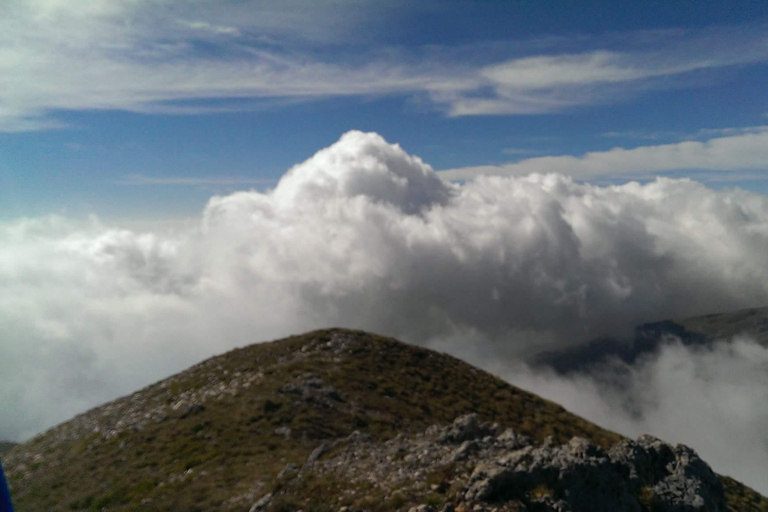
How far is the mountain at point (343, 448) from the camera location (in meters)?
19.2

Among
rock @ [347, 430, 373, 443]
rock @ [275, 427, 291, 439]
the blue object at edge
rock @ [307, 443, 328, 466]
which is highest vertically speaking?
rock @ [275, 427, 291, 439]

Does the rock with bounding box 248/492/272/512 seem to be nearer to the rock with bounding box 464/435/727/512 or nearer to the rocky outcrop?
the rocky outcrop

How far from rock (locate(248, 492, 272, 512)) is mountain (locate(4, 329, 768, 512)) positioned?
0.07m

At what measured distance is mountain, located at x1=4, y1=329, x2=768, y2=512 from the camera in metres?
19.2

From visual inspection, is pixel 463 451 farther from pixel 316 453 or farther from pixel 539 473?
pixel 316 453

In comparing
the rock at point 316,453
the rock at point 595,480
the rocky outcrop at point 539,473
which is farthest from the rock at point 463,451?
the rock at point 316,453

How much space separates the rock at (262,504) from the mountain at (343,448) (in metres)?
0.07

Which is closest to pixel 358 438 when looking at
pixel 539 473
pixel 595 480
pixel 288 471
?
pixel 288 471

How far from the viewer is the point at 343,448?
2778 cm

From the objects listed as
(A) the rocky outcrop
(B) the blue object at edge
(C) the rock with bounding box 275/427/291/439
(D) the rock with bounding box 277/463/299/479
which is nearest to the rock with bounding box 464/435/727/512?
(A) the rocky outcrop

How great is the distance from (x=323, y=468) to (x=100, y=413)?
2938cm

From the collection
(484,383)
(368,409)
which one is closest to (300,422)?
(368,409)

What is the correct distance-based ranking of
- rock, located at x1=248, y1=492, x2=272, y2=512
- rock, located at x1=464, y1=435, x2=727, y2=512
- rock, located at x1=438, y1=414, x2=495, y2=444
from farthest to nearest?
rock, located at x1=438, y1=414, x2=495, y2=444, rock, located at x1=248, y1=492, x2=272, y2=512, rock, located at x1=464, y1=435, x2=727, y2=512

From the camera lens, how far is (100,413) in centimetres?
4350
